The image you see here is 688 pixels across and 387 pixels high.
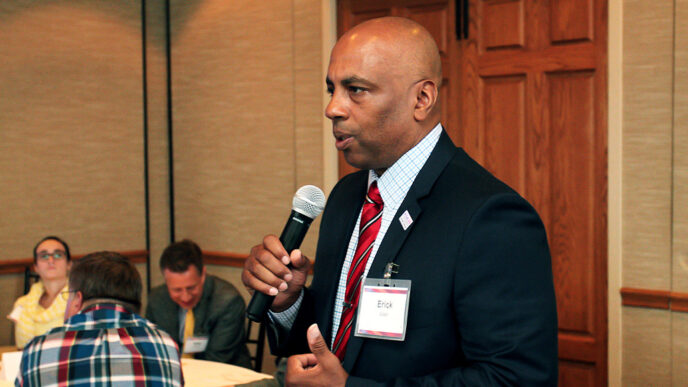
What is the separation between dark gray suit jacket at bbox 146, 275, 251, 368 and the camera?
13.0 feet

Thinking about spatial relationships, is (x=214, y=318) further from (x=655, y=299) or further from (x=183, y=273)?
(x=655, y=299)

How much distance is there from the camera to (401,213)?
1.34 metres

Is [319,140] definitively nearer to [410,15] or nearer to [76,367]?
[410,15]

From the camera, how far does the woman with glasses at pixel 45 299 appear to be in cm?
414

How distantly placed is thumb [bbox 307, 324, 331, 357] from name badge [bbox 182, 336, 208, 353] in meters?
2.80

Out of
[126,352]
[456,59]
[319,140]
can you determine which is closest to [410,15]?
[456,59]

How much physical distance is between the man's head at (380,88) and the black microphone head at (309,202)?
16 cm

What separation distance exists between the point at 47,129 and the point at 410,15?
9.30ft

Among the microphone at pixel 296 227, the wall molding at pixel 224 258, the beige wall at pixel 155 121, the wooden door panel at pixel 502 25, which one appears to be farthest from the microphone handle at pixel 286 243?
the wall molding at pixel 224 258

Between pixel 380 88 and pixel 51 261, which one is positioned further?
pixel 51 261

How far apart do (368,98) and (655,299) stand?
9.13 ft

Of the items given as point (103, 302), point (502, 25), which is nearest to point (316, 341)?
point (103, 302)

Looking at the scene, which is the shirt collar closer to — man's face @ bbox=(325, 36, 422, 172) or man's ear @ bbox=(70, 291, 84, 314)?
man's face @ bbox=(325, 36, 422, 172)

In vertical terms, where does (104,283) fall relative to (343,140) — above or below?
below
